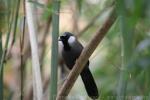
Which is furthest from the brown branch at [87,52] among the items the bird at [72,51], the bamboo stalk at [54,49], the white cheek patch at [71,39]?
the white cheek patch at [71,39]

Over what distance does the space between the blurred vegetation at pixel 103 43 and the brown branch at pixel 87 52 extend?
50 mm

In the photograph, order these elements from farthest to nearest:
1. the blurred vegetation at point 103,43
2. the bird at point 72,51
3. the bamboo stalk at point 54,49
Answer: the bird at point 72,51, the bamboo stalk at point 54,49, the blurred vegetation at point 103,43

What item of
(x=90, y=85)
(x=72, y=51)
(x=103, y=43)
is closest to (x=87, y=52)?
(x=90, y=85)

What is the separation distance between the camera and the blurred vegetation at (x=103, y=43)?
3.04 feet

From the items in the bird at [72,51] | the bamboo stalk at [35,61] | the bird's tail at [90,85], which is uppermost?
the bamboo stalk at [35,61]

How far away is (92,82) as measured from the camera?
1.76m

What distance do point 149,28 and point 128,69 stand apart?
740 mm

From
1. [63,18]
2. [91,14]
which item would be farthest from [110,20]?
[63,18]

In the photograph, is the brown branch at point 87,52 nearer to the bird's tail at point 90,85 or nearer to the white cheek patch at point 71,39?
the bird's tail at point 90,85

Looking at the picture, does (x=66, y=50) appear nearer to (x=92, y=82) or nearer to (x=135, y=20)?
(x=92, y=82)

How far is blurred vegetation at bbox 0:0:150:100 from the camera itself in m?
0.93

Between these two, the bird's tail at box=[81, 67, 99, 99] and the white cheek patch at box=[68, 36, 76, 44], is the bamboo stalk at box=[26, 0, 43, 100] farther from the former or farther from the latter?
the white cheek patch at box=[68, 36, 76, 44]

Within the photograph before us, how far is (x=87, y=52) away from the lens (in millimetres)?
1129

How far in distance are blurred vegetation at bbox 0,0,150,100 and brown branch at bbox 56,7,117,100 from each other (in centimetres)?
5
